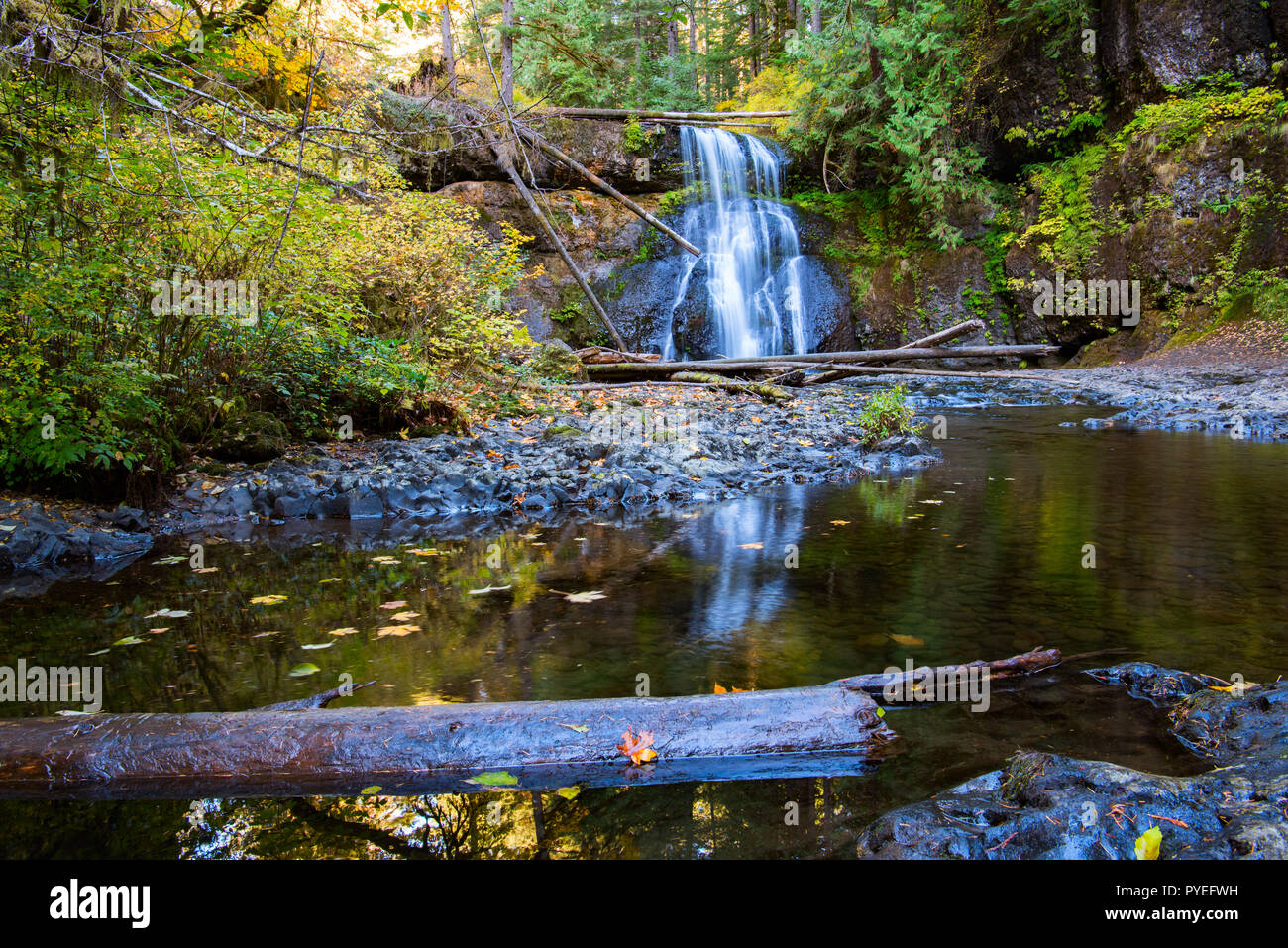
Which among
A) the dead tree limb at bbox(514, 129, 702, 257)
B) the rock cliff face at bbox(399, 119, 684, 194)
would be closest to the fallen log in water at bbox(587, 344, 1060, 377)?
the dead tree limb at bbox(514, 129, 702, 257)

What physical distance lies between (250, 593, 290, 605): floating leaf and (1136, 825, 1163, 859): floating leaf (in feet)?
14.8

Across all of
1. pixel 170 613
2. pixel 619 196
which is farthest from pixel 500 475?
pixel 170 613

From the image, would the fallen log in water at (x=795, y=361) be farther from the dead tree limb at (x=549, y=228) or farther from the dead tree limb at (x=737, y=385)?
the dead tree limb at (x=549, y=228)

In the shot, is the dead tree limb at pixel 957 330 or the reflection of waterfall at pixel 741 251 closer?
the dead tree limb at pixel 957 330

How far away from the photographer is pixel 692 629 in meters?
3.96

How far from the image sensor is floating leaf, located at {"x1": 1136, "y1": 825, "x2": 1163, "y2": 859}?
1772mm

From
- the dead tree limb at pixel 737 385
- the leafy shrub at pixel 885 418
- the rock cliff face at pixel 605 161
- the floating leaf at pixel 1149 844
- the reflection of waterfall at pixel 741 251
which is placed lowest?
the floating leaf at pixel 1149 844

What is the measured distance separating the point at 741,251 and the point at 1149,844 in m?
20.3

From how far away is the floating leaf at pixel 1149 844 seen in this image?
1.77m

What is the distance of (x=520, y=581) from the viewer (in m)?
4.93

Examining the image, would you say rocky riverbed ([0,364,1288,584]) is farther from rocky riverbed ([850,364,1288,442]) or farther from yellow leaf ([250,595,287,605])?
yellow leaf ([250,595,287,605])

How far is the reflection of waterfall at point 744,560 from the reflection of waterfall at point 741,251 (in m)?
13.0

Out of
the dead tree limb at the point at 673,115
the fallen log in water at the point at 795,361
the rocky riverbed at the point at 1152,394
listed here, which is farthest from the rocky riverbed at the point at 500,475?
the dead tree limb at the point at 673,115

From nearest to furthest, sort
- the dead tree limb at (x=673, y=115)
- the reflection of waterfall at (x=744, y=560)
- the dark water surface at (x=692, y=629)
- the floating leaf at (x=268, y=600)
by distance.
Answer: the dark water surface at (x=692, y=629), the reflection of waterfall at (x=744, y=560), the floating leaf at (x=268, y=600), the dead tree limb at (x=673, y=115)
